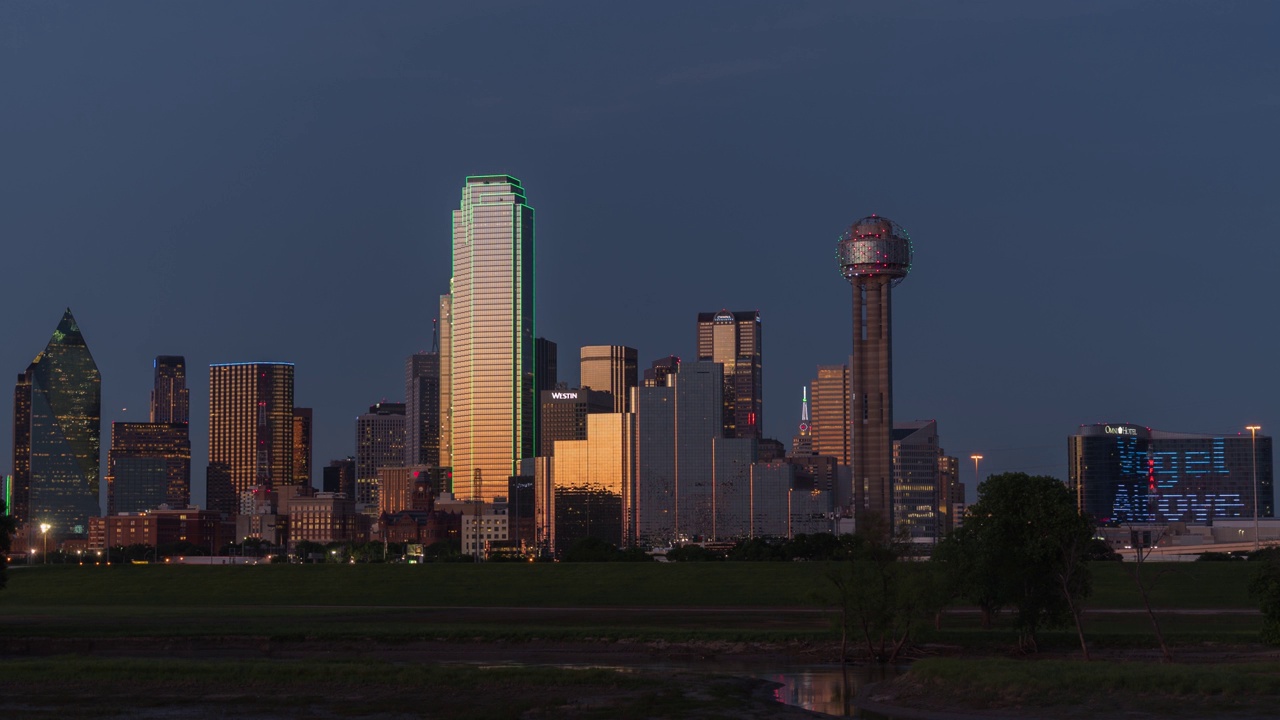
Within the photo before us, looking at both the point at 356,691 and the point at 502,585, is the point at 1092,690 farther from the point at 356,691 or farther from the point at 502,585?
the point at 502,585

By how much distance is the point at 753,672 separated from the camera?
245 ft

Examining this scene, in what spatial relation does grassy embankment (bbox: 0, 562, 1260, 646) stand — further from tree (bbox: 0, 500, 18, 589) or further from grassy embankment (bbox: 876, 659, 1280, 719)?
grassy embankment (bbox: 876, 659, 1280, 719)

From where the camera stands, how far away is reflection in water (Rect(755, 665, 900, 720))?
61803mm

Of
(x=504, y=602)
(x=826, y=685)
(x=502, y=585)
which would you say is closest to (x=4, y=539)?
(x=504, y=602)

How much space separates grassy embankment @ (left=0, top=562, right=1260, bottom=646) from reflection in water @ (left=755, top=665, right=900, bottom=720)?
658 cm

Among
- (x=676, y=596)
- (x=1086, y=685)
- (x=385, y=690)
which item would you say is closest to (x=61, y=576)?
(x=676, y=596)

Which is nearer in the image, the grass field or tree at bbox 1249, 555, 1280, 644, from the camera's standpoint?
tree at bbox 1249, 555, 1280, 644

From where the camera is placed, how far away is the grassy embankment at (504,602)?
295 ft

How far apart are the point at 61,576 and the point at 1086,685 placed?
115700 millimetres

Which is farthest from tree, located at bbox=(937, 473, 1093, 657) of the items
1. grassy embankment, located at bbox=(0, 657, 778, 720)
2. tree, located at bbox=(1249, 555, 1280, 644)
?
grassy embankment, located at bbox=(0, 657, 778, 720)

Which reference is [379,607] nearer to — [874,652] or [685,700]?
[874,652]

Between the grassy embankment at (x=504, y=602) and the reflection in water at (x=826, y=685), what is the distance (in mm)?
6578

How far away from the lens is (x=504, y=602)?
12594 cm

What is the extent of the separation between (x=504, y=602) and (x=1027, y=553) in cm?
5639
